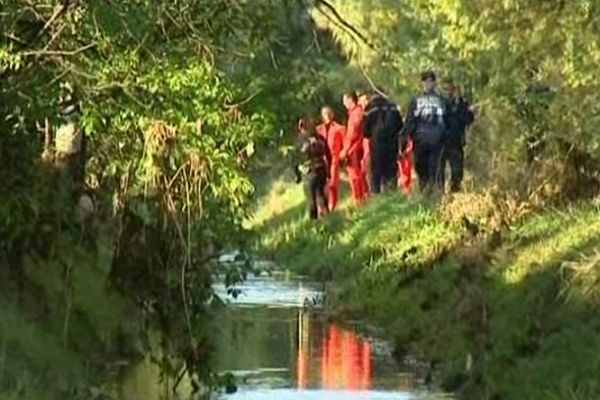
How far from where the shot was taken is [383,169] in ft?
107

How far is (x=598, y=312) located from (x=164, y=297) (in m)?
3.27

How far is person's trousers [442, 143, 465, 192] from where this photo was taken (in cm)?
2634

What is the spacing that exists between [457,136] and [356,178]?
627cm

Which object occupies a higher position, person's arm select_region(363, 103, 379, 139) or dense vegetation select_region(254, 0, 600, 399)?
person's arm select_region(363, 103, 379, 139)

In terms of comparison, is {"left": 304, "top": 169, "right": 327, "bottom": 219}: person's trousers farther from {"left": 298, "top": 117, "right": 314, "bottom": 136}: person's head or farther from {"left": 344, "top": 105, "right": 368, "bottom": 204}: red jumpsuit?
{"left": 298, "top": 117, "right": 314, "bottom": 136}: person's head

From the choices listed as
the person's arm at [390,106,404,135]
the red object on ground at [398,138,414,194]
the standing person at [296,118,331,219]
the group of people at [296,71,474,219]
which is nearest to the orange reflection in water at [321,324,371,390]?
the group of people at [296,71,474,219]

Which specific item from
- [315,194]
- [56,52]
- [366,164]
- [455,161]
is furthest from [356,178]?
[56,52]

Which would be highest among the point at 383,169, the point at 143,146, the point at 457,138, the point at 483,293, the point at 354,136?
the point at 354,136

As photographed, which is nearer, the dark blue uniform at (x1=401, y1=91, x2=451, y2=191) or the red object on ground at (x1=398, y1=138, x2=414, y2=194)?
the dark blue uniform at (x1=401, y1=91, x2=451, y2=191)

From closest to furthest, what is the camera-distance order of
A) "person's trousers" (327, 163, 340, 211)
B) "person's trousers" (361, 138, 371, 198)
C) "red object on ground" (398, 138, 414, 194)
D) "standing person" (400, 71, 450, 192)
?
"standing person" (400, 71, 450, 192)
"red object on ground" (398, 138, 414, 194)
"person's trousers" (361, 138, 371, 198)
"person's trousers" (327, 163, 340, 211)

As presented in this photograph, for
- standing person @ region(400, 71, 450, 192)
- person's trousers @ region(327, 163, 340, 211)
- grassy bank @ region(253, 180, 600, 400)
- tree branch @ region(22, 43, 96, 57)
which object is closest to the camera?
tree branch @ region(22, 43, 96, 57)

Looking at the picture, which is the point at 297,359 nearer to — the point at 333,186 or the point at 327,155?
the point at 327,155

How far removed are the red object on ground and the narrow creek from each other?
504 centimetres

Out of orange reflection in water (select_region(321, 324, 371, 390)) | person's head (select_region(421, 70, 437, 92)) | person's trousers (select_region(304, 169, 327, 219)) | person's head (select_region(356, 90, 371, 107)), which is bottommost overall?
orange reflection in water (select_region(321, 324, 371, 390))
